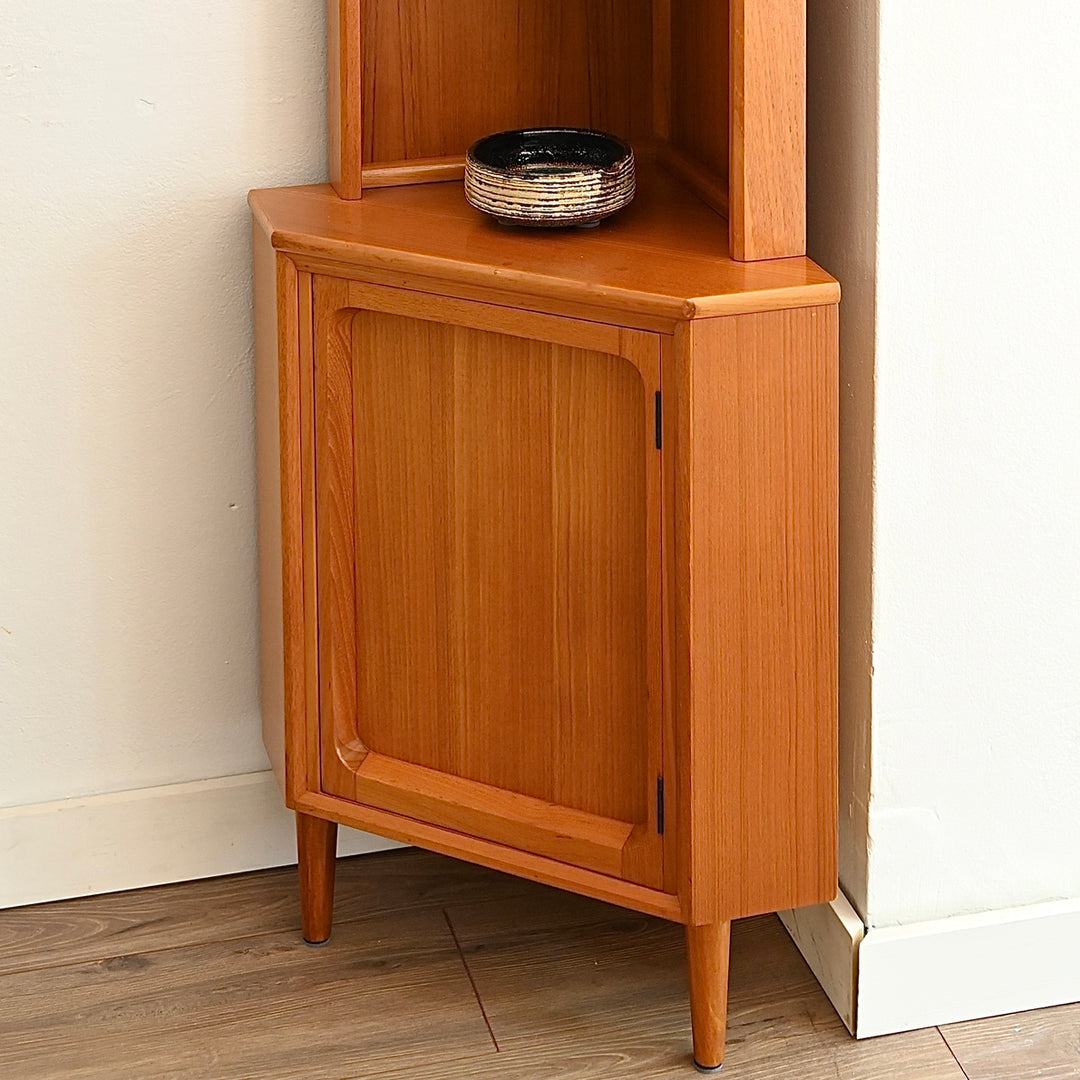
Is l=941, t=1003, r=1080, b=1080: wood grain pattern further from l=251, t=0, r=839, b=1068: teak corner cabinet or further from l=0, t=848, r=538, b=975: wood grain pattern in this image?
l=0, t=848, r=538, b=975: wood grain pattern

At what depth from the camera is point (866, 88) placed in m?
1.37

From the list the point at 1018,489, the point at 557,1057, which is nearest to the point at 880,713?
the point at 1018,489

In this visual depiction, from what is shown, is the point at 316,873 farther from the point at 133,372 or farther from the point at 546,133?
the point at 546,133

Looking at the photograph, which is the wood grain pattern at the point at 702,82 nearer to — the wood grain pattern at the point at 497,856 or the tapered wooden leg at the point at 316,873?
the wood grain pattern at the point at 497,856

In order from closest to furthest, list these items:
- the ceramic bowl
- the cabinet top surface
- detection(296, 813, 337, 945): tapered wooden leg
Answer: the cabinet top surface
the ceramic bowl
detection(296, 813, 337, 945): tapered wooden leg

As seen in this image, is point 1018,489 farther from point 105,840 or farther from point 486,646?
point 105,840

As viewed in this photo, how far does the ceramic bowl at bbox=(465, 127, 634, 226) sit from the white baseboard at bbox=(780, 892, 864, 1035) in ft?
2.40

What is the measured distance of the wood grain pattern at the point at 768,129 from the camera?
1350 mm

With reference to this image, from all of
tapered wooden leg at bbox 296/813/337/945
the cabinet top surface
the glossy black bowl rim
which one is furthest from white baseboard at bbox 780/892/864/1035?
the glossy black bowl rim

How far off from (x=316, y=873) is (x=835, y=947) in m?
0.55

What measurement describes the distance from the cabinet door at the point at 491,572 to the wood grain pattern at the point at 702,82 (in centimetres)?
31

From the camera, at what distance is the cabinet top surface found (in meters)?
1.33

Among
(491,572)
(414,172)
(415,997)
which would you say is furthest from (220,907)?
(414,172)

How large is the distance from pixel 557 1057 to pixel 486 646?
42 cm
